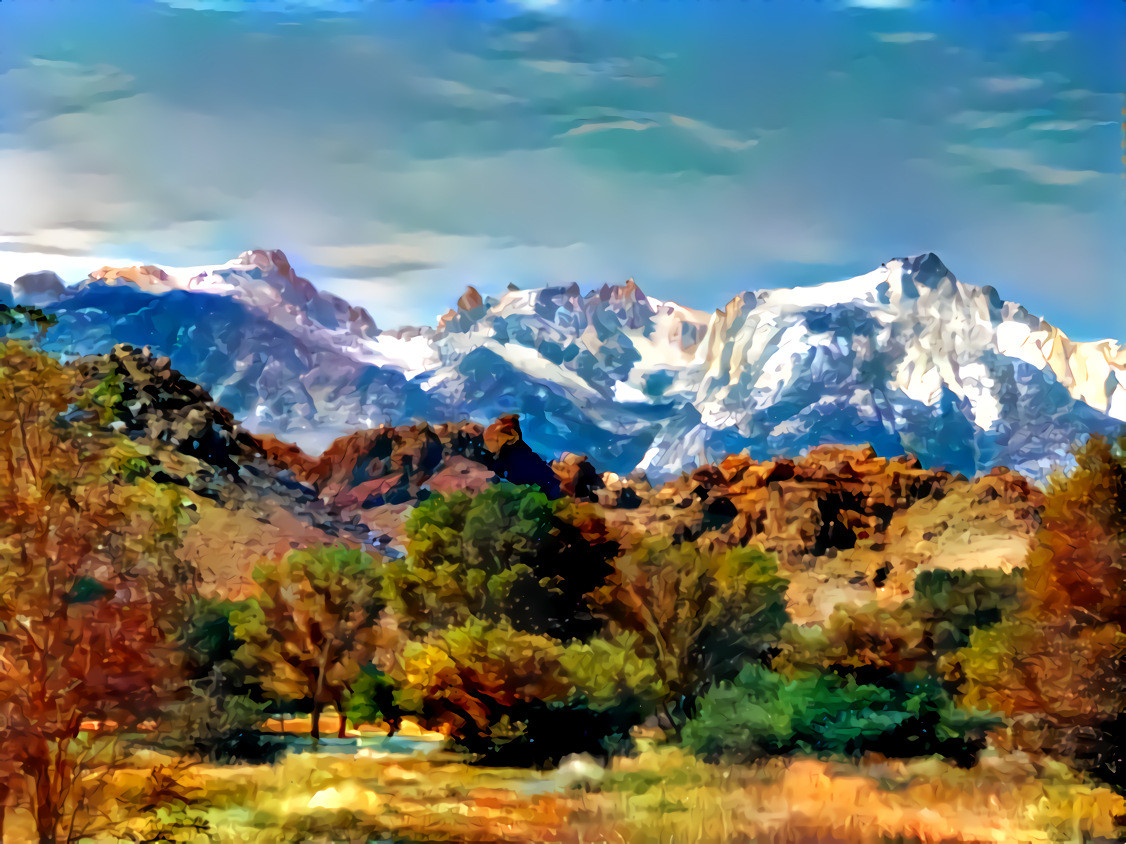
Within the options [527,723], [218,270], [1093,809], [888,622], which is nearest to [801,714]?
[527,723]

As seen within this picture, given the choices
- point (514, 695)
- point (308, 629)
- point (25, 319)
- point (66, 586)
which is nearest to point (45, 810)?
point (66, 586)

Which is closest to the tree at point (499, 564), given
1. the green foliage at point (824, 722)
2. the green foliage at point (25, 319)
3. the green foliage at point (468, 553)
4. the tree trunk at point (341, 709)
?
the green foliage at point (468, 553)

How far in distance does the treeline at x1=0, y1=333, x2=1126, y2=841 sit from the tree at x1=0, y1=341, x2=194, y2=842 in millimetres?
26

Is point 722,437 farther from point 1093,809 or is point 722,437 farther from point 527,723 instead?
point 1093,809

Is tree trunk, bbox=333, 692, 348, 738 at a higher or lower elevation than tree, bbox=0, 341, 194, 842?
lower

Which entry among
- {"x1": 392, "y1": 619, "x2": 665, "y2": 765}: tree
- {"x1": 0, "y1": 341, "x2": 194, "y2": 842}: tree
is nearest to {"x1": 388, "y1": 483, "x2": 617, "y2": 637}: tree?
{"x1": 392, "y1": 619, "x2": 665, "y2": 765}: tree

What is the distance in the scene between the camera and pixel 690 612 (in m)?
31.3

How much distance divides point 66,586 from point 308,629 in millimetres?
19838

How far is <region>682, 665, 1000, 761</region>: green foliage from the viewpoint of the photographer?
78.2 feet


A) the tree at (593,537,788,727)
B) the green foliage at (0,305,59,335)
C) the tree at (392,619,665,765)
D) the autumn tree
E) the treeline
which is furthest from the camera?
the tree at (593,537,788,727)

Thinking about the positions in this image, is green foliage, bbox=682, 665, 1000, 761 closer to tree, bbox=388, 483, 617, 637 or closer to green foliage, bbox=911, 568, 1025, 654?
tree, bbox=388, 483, 617, 637

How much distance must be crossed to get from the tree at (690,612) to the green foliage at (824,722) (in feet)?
13.6

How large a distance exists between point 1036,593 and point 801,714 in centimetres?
861

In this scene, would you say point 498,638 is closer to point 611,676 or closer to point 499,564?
point 611,676
